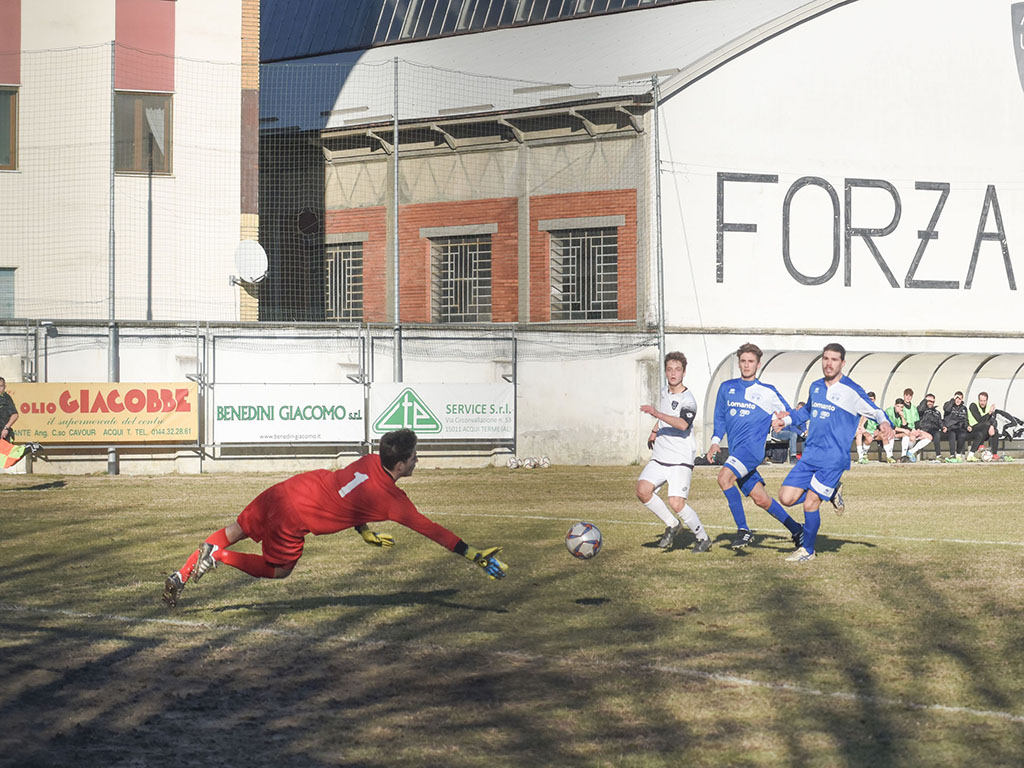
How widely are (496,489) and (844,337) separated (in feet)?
44.4

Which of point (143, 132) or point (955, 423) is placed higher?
point (143, 132)

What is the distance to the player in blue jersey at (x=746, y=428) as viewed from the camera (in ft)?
44.2

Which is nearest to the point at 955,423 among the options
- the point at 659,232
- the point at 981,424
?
the point at 981,424

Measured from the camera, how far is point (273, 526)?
954 cm

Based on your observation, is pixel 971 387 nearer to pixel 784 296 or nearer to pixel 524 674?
pixel 784 296

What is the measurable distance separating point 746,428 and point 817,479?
1179mm

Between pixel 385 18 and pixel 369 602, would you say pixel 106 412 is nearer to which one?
pixel 369 602

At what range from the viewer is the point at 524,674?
786 cm

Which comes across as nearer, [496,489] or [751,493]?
[751,493]

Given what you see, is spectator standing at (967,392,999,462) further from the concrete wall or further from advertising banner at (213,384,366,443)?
the concrete wall

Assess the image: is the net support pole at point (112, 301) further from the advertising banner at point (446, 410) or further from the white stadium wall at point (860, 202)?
the white stadium wall at point (860, 202)

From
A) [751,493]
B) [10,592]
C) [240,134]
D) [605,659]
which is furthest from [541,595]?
[240,134]

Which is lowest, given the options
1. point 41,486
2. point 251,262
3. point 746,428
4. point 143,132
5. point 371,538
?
point 41,486

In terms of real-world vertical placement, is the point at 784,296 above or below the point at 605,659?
above
